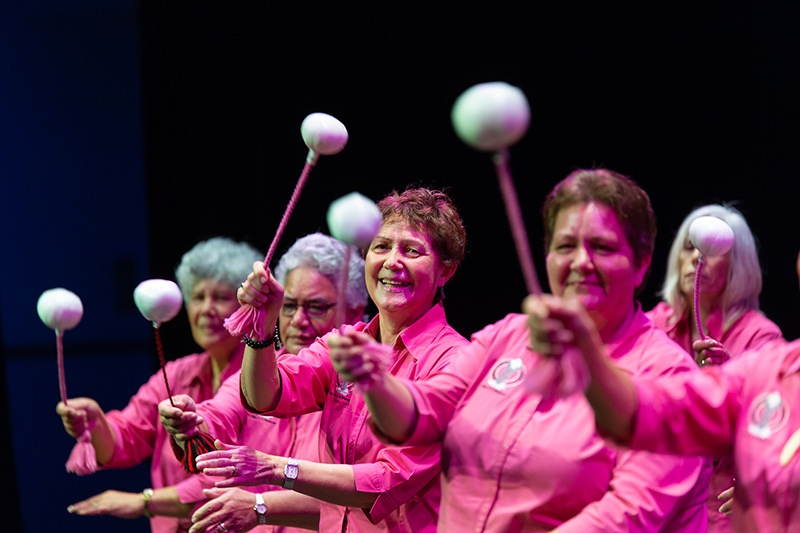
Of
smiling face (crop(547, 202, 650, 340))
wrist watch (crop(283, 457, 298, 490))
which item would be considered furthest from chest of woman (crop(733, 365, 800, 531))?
wrist watch (crop(283, 457, 298, 490))

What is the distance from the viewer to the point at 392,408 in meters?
1.33

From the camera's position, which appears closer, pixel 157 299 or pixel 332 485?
pixel 332 485

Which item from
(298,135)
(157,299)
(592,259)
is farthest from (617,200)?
(298,135)

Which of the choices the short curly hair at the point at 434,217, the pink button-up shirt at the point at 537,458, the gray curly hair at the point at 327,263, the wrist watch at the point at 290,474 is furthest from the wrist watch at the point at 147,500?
the pink button-up shirt at the point at 537,458

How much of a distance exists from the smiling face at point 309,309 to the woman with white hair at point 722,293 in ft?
3.74

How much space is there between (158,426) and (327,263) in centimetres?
92

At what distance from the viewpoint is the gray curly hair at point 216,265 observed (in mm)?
2771

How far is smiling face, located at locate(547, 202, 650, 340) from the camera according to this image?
1.35 meters

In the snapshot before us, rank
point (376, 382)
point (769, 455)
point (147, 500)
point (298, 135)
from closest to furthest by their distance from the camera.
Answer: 1. point (769, 455)
2. point (376, 382)
3. point (147, 500)
4. point (298, 135)

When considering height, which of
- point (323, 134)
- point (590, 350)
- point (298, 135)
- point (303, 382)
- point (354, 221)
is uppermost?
point (298, 135)

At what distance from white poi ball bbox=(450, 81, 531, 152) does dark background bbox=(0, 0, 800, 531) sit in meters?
1.74

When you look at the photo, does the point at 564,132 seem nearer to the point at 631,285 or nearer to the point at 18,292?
the point at 631,285

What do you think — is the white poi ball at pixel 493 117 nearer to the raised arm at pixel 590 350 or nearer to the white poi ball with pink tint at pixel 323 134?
the raised arm at pixel 590 350

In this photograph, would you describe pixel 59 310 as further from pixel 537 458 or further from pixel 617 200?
pixel 617 200
